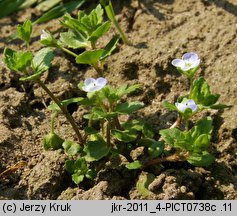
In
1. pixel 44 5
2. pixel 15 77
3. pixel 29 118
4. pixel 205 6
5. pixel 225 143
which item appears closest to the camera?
pixel 225 143

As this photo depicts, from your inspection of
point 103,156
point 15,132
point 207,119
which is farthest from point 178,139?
point 15,132

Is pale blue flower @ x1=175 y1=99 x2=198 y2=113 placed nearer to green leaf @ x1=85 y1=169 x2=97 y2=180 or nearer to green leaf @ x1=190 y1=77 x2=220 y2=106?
green leaf @ x1=190 y1=77 x2=220 y2=106

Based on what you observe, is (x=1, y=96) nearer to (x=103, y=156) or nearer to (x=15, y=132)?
(x=15, y=132)

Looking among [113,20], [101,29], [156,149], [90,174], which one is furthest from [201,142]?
[113,20]

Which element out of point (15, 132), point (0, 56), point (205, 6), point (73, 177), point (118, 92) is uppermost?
point (205, 6)

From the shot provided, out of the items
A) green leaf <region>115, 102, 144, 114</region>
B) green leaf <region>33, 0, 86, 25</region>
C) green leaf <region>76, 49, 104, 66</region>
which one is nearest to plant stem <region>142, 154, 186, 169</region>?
green leaf <region>115, 102, 144, 114</region>

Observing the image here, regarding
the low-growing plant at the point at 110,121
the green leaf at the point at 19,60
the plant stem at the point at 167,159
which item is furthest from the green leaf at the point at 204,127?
the green leaf at the point at 19,60

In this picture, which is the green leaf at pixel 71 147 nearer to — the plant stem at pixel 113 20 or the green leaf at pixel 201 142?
the green leaf at pixel 201 142
